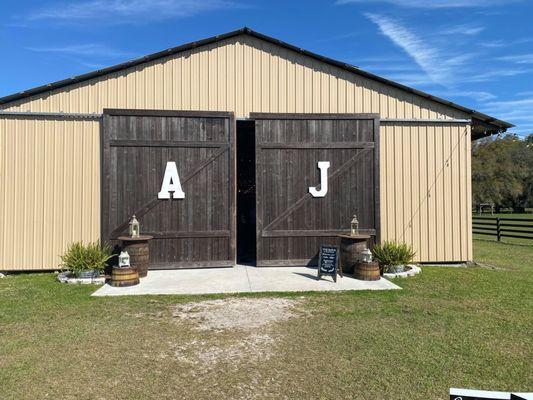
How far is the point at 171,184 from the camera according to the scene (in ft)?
30.1

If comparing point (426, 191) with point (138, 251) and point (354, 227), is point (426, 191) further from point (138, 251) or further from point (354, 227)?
point (138, 251)

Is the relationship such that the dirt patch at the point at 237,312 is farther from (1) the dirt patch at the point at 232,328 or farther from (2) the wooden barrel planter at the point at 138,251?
(2) the wooden barrel planter at the point at 138,251

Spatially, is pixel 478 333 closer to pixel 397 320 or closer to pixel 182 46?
pixel 397 320

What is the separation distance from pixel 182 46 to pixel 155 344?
23.9 feet

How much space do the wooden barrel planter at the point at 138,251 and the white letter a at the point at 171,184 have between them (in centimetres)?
126

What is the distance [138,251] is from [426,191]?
7.09 metres

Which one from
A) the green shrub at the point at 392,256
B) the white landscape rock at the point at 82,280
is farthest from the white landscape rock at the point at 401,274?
the white landscape rock at the point at 82,280

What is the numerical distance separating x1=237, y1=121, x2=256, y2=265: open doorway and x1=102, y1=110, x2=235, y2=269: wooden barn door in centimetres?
235

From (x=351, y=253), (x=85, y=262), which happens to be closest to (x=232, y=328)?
(x=351, y=253)

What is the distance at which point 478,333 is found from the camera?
481 centimetres

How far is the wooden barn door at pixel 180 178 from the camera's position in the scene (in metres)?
9.05

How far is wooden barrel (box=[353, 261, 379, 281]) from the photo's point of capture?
25.7ft

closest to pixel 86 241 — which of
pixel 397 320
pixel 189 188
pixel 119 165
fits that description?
pixel 119 165

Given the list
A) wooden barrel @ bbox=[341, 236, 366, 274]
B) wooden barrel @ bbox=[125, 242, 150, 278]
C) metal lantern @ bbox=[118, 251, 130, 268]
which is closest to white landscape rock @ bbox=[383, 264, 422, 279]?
wooden barrel @ bbox=[341, 236, 366, 274]
